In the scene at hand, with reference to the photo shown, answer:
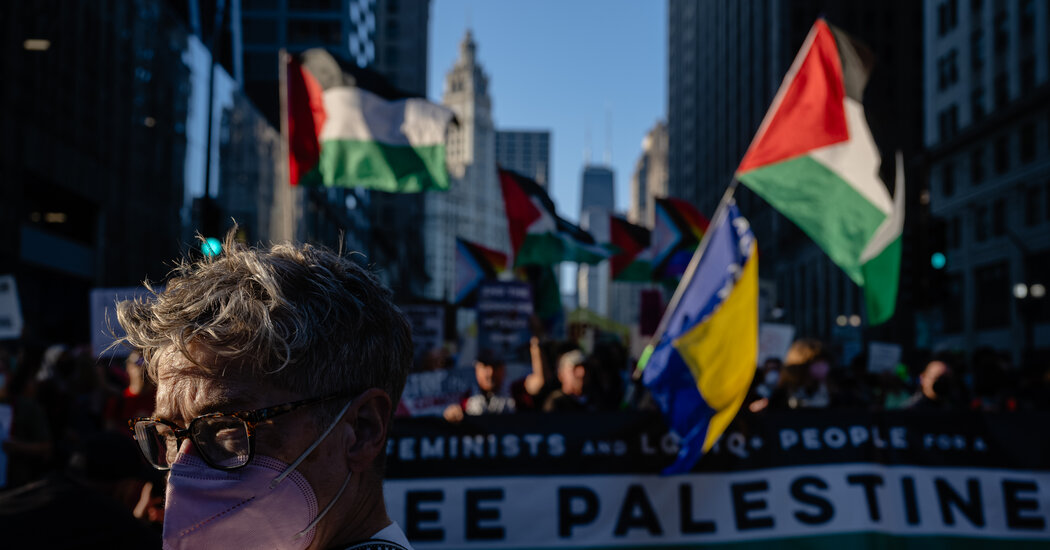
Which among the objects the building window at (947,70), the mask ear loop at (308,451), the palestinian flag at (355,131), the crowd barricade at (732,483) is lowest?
the crowd barricade at (732,483)

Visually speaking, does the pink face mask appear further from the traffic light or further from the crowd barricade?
the traffic light

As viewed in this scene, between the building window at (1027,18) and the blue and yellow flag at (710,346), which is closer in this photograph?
the blue and yellow flag at (710,346)

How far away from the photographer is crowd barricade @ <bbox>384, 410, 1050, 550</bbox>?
19.0 feet

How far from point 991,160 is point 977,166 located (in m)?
1.67

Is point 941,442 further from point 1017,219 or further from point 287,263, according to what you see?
point 1017,219

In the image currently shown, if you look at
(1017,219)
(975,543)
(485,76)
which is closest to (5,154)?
(975,543)

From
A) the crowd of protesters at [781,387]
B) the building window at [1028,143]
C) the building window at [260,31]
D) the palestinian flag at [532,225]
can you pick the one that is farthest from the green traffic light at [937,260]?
the building window at [260,31]

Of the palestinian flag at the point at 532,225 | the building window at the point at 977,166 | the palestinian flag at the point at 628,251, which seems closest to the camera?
the palestinian flag at the point at 532,225

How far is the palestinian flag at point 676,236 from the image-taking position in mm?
14570

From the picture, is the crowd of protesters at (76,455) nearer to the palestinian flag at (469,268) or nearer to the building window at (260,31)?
the palestinian flag at (469,268)

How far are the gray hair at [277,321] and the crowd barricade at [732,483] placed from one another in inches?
162

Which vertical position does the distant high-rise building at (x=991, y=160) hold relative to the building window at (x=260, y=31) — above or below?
below

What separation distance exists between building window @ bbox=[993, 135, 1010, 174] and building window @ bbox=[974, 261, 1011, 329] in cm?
416

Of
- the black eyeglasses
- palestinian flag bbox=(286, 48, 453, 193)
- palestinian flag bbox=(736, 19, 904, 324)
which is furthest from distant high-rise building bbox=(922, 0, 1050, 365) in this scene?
the black eyeglasses
